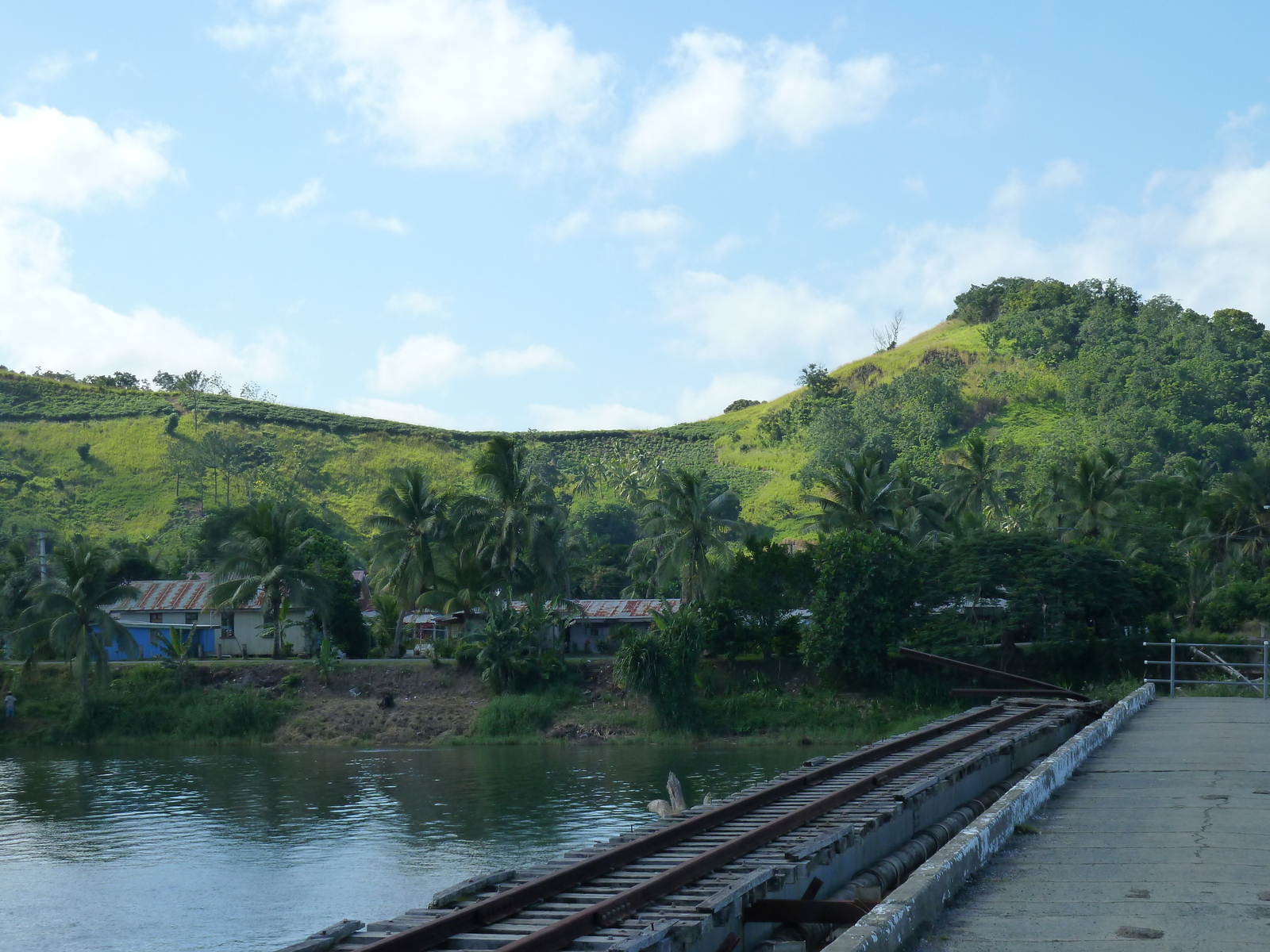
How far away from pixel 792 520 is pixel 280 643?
52060mm

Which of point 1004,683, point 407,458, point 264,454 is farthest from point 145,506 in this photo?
point 1004,683

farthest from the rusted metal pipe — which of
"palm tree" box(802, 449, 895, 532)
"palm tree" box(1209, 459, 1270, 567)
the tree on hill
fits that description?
"palm tree" box(1209, 459, 1270, 567)

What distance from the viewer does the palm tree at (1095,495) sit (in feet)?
197

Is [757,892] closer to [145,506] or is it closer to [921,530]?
[921,530]

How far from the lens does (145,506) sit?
98.4m

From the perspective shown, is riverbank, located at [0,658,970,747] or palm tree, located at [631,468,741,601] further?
palm tree, located at [631,468,741,601]

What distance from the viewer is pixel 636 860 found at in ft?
35.8

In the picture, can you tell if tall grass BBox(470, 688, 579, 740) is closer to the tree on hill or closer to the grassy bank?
the grassy bank

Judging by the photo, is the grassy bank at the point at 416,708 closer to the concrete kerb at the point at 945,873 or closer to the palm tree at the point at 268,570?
the palm tree at the point at 268,570

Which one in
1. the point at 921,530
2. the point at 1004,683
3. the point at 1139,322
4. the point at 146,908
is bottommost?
the point at 146,908

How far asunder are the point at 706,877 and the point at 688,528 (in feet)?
146

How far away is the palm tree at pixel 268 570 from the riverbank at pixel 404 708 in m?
2.85

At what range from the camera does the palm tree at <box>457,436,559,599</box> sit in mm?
56031

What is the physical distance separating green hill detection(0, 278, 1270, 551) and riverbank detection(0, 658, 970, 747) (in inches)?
1445
